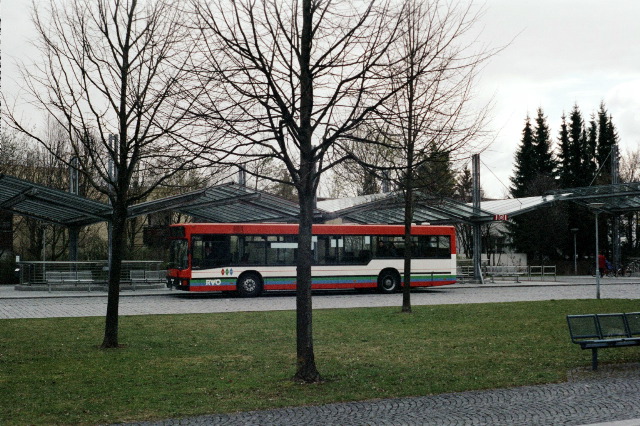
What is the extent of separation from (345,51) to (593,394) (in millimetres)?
5507

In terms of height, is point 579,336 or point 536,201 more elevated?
point 536,201

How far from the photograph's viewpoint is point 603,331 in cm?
1208

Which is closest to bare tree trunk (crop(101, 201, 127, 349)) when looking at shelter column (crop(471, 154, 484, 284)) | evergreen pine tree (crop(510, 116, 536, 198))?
shelter column (crop(471, 154, 484, 284))

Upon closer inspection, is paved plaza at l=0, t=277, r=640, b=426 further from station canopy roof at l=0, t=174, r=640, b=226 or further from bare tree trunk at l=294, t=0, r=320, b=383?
station canopy roof at l=0, t=174, r=640, b=226

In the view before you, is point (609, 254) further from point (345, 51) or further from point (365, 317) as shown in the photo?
point (345, 51)

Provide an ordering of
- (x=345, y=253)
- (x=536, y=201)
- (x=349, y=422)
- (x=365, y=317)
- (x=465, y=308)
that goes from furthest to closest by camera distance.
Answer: (x=536, y=201)
(x=345, y=253)
(x=465, y=308)
(x=365, y=317)
(x=349, y=422)

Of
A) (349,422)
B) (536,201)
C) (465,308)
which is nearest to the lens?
(349,422)

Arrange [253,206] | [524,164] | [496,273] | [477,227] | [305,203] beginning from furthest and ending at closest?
[524,164]
[496,273]
[477,227]
[253,206]
[305,203]

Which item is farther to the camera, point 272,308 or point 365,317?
point 272,308

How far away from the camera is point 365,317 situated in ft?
64.7

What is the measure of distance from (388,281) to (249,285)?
20.5 ft

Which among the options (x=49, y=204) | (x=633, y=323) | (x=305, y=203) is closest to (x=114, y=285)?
(x=305, y=203)

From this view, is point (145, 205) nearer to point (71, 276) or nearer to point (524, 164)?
point (71, 276)

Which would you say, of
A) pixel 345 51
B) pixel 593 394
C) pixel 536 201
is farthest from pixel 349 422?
pixel 536 201
